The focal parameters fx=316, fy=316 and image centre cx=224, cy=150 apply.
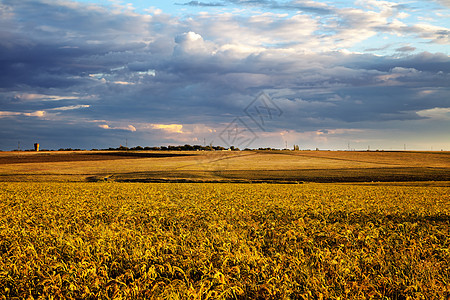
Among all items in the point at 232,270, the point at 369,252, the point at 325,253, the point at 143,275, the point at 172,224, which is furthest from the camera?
the point at 172,224

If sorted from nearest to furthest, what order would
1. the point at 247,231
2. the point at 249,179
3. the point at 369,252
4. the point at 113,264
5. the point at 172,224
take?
the point at 113,264, the point at 369,252, the point at 247,231, the point at 172,224, the point at 249,179

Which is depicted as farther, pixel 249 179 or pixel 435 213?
pixel 249 179

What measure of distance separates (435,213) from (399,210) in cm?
153

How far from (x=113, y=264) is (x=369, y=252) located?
6172mm

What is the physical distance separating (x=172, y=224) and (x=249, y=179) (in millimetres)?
38670

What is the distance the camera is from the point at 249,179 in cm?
5028

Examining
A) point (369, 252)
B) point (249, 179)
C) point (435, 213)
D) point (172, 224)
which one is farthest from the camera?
point (249, 179)

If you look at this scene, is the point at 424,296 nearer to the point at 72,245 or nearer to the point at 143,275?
the point at 143,275

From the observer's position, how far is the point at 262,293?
5395 mm

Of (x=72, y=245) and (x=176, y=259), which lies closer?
(x=176, y=259)

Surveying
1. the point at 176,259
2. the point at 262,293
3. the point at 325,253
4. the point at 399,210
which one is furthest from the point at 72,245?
the point at 399,210

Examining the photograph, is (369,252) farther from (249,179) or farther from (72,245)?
(249,179)

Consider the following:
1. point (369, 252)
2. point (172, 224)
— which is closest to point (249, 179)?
point (172, 224)

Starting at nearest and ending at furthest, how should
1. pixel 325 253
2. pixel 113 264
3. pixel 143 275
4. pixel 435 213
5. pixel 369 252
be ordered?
pixel 143 275, pixel 113 264, pixel 325 253, pixel 369 252, pixel 435 213
